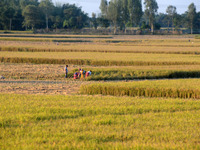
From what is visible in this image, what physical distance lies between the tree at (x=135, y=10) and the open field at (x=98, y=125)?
3754 inches

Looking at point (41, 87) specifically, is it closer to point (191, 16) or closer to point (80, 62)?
point (80, 62)

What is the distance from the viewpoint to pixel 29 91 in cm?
1727

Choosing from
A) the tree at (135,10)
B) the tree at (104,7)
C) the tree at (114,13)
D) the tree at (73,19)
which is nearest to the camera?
the tree at (73,19)

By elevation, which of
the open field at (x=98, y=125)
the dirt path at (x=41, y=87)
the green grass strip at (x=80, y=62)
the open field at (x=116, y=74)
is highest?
the green grass strip at (x=80, y=62)

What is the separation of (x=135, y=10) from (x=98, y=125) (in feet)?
326

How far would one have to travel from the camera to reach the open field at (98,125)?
721cm

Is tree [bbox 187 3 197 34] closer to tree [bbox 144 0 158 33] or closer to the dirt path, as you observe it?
tree [bbox 144 0 158 33]

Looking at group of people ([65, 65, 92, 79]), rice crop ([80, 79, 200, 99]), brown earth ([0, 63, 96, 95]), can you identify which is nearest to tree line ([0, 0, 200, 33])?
brown earth ([0, 63, 96, 95])

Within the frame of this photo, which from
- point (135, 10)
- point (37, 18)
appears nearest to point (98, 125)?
point (37, 18)

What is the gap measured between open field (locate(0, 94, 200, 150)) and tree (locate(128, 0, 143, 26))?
95352mm

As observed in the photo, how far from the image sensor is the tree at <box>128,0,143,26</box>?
104000mm

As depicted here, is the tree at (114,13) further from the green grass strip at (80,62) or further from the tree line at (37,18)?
the green grass strip at (80,62)

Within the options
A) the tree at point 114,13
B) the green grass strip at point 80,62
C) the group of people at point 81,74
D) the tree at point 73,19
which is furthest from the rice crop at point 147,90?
the tree at point 114,13

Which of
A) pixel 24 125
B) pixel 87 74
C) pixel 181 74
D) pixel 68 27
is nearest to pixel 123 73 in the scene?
pixel 87 74
